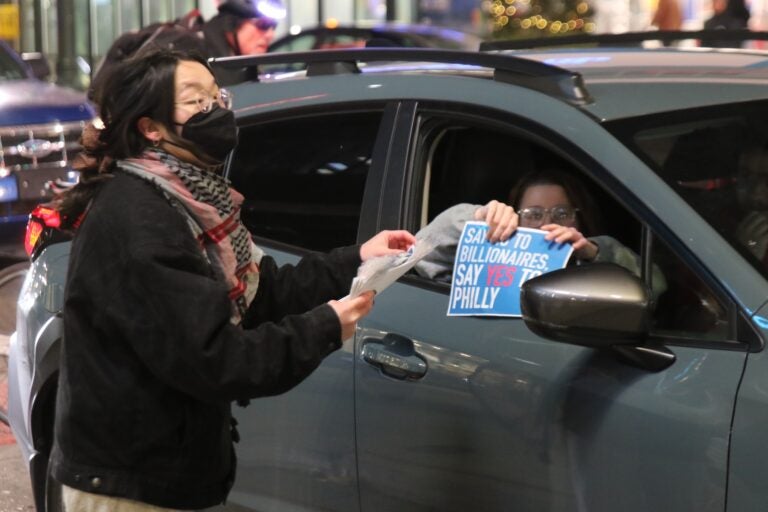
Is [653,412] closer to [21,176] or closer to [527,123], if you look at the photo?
[527,123]

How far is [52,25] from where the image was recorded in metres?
26.3

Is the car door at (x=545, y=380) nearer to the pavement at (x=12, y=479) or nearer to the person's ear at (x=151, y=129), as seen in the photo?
the person's ear at (x=151, y=129)

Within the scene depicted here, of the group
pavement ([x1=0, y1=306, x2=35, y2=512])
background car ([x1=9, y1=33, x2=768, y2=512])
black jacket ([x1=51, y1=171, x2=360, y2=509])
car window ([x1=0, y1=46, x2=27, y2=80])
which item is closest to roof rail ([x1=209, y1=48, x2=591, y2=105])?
background car ([x1=9, y1=33, x2=768, y2=512])

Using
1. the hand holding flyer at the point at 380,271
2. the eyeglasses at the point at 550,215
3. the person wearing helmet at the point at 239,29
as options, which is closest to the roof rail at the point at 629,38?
the eyeglasses at the point at 550,215

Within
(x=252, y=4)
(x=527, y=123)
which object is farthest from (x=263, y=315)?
(x=252, y=4)

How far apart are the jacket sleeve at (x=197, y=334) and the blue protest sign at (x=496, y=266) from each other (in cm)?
68

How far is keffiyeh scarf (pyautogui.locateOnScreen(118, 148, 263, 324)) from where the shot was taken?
274 centimetres

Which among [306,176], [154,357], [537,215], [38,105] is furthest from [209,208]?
[38,105]

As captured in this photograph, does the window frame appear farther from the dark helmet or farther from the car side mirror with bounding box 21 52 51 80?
the car side mirror with bounding box 21 52 51 80

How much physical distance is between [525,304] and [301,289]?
0.52m

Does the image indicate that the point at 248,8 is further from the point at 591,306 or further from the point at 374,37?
the point at 591,306

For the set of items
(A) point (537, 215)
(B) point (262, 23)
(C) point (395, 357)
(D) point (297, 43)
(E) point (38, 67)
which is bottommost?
(D) point (297, 43)

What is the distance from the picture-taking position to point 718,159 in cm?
327

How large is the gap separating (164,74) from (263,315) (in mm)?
636
